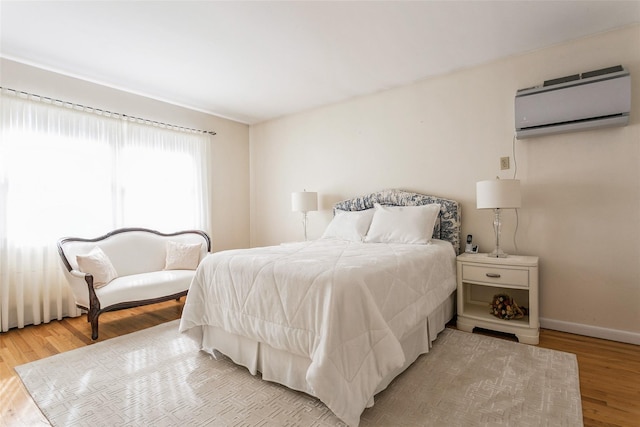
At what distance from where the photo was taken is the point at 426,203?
3457 mm

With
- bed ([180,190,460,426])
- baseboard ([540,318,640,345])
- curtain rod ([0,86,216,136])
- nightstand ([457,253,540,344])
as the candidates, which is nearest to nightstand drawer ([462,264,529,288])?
nightstand ([457,253,540,344])

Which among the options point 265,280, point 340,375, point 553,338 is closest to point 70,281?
point 265,280

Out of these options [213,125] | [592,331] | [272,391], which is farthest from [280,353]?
[213,125]

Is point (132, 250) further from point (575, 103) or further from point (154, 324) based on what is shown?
point (575, 103)

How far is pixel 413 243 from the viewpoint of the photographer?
305 cm

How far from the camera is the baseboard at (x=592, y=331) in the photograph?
2553 mm

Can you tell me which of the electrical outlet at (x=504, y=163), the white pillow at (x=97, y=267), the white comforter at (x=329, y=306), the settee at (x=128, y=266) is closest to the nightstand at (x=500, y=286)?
the white comforter at (x=329, y=306)

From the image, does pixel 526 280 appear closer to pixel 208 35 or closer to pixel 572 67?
pixel 572 67

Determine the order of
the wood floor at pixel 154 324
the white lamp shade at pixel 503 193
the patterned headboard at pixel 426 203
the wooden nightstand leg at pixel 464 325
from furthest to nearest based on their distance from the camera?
the patterned headboard at pixel 426 203
the wooden nightstand leg at pixel 464 325
the white lamp shade at pixel 503 193
the wood floor at pixel 154 324

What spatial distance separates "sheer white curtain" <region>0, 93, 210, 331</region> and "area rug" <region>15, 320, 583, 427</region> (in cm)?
121

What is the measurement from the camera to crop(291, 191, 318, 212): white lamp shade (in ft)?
14.0

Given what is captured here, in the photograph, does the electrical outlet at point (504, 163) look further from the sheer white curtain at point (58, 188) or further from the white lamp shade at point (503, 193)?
the sheer white curtain at point (58, 188)

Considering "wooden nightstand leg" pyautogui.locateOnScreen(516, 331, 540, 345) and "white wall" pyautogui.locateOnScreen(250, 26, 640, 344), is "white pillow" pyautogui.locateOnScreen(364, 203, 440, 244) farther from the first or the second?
"wooden nightstand leg" pyautogui.locateOnScreen(516, 331, 540, 345)

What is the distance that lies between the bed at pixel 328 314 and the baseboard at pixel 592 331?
Result: 87 centimetres
